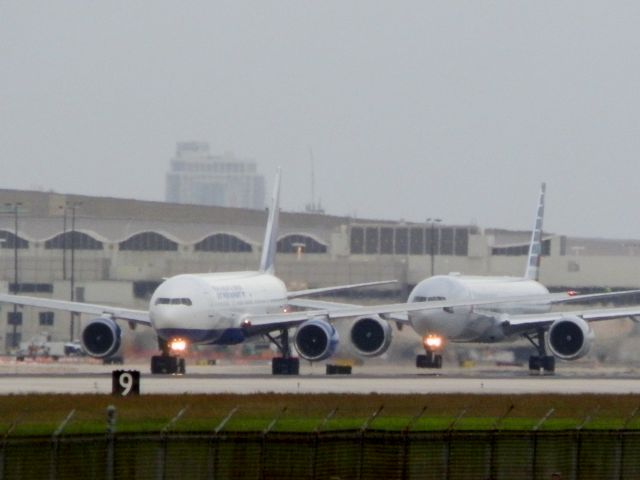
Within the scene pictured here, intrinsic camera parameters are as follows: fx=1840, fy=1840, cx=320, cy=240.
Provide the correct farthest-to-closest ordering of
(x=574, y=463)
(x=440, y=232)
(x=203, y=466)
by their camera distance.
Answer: (x=440, y=232) < (x=574, y=463) < (x=203, y=466)

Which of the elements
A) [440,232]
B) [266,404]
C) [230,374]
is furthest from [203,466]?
[440,232]

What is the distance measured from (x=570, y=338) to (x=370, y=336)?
24.1 ft

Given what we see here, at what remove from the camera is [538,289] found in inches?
3078

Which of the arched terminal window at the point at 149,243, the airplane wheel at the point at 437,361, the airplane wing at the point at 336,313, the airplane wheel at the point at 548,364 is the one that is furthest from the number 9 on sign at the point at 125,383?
the arched terminal window at the point at 149,243

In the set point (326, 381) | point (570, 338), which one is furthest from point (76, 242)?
point (326, 381)

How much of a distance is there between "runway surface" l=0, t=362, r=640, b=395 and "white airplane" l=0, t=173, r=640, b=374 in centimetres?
123

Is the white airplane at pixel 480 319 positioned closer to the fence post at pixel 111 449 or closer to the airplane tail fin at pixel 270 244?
the airplane tail fin at pixel 270 244

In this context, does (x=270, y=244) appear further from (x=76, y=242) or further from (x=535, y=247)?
(x=76, y=242)

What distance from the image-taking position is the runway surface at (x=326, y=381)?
4834 cm

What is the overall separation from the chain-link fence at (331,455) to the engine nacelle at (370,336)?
3822cm

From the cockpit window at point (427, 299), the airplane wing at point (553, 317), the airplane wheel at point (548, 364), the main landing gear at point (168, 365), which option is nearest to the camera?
the main landing gear at point (168, 365)

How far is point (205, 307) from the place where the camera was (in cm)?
6400

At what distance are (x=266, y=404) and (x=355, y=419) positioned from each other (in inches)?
170

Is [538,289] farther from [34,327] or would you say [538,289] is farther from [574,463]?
[574,463]
